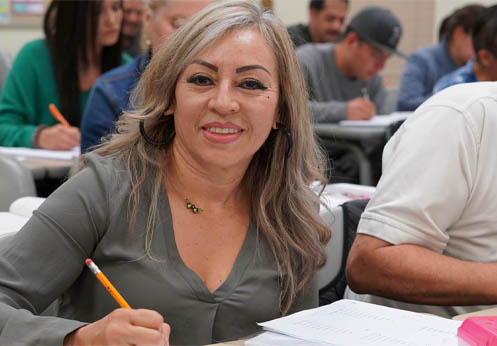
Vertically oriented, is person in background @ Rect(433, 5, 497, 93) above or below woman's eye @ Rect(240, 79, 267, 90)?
below

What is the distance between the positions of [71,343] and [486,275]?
89 centimetres

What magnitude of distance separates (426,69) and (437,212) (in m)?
4.36

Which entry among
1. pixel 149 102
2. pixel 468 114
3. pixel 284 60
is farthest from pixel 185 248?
pixel 468 114

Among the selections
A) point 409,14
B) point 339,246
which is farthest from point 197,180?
point 409,14

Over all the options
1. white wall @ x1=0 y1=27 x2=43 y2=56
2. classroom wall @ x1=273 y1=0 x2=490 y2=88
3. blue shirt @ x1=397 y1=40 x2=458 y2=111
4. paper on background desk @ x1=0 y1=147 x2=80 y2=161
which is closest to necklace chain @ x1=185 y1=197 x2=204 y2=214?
paper on background desk @ x1=0 y1=147 x2=80 y2=161

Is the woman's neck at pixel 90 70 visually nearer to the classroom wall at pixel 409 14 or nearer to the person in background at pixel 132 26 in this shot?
the person in background at pixel 132 26

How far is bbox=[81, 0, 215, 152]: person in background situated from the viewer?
281 cm

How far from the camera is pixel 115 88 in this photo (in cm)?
282

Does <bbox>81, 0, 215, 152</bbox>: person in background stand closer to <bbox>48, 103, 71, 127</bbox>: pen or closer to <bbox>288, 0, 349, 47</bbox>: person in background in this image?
<bbox>48, 103, 71, 127</bbox>: pen

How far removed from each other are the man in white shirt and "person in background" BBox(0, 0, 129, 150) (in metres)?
2.19

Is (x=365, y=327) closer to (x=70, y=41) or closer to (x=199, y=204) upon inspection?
(x=199, y=204)

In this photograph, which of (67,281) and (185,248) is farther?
(185,248)

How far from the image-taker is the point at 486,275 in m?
1.54

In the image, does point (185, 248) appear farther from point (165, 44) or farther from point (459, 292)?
point (459, 292)
